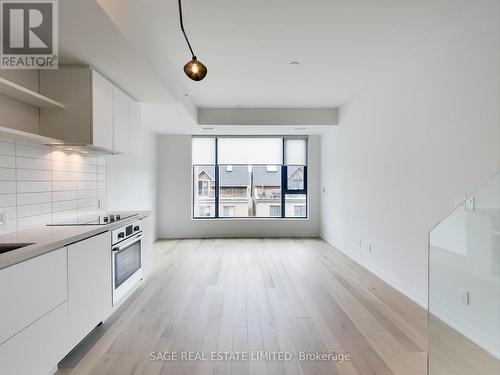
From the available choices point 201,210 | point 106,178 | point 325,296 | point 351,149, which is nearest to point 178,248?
point 201,210

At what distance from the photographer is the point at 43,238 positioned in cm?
215

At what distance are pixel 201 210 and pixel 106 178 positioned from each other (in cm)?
349

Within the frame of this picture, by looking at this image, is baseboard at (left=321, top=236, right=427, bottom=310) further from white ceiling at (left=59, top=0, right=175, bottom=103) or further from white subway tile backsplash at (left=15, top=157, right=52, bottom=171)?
white subway tile backsplash at (left=15, top=157, right=52, bottom=171)

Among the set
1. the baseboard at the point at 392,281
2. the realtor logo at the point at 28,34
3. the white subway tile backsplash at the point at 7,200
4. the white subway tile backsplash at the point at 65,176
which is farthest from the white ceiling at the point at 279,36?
the baseboard at the point at 392,281

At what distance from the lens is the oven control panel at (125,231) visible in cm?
291

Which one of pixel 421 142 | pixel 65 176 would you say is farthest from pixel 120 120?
pixel 421 142

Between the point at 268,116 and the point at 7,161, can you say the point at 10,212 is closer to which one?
the point at 7,161

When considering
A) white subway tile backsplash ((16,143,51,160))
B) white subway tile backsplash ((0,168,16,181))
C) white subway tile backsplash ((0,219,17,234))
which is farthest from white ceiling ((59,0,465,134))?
white subway tile backsplash ((0,219,17,234))

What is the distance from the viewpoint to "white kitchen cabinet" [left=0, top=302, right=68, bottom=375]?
1.66 m

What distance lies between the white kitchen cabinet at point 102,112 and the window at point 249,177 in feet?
13.3

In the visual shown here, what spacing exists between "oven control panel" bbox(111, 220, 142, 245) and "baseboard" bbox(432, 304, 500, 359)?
114 inches

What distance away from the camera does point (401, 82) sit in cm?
366

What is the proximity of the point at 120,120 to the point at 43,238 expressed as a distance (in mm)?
1771

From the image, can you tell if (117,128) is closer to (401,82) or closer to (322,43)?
(322,43)
